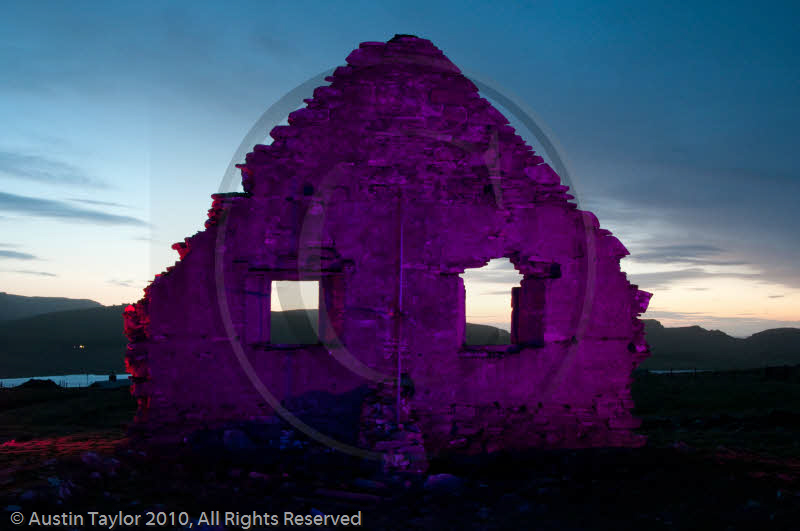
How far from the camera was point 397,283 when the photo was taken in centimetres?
740

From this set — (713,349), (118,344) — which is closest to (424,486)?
(118,344)

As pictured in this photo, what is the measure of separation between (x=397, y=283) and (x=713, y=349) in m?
68.6

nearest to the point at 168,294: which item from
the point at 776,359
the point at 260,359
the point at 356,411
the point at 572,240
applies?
the point at 260,359

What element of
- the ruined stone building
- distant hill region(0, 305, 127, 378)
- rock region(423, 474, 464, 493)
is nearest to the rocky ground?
rock region(423, 474, 464, 493)

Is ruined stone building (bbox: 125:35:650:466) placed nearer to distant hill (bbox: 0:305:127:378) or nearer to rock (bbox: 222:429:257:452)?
rock (bbox: 222:429:257:452)

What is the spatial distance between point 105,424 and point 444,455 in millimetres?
8933

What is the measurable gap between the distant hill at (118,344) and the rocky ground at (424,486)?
35.1 metres

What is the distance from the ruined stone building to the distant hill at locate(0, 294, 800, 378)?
34806 mm

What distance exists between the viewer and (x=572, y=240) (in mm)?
7809

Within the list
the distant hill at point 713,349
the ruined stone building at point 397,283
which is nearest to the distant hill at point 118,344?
the distant hill at point 713,349

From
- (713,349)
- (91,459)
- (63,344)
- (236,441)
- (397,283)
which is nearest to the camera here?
(91,459)

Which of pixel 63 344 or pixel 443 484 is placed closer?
pixel 443 484

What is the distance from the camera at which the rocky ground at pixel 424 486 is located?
4930 millimetres

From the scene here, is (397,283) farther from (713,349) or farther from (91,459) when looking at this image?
(713,349)
